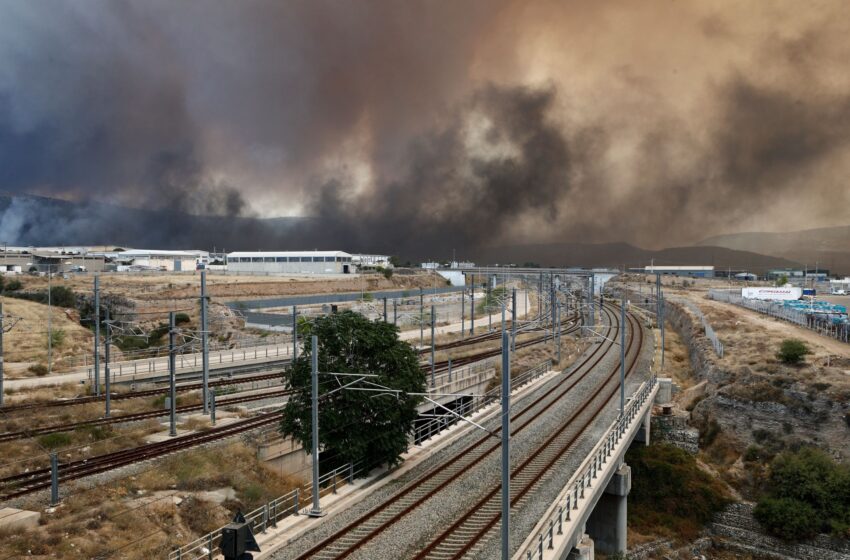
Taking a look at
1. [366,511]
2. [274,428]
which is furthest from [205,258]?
[366,511]

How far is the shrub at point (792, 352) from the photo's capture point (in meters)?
43.8

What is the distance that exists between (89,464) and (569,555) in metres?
19.0

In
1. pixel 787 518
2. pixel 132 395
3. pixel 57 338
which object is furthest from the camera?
pixel 57 338

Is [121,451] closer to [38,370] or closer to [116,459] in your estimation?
[116,459]

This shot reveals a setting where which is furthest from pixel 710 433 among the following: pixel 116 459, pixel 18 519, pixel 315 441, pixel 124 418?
pixel 18 519

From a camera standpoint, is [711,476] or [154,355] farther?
[154,355]

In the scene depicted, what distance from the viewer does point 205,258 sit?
510 feet

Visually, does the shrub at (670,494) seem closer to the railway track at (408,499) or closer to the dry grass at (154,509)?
the railway track at (408,499)

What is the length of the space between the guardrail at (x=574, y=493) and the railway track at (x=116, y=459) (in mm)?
Result: 16388

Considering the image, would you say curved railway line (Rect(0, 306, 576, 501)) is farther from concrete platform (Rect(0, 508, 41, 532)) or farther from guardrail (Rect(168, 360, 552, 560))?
guardrail (Rect(168, 360, 552, 560))

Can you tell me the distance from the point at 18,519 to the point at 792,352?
47.0m

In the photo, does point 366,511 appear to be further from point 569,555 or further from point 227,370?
point 227,370

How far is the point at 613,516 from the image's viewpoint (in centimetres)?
2891

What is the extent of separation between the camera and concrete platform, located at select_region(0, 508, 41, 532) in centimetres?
1797
